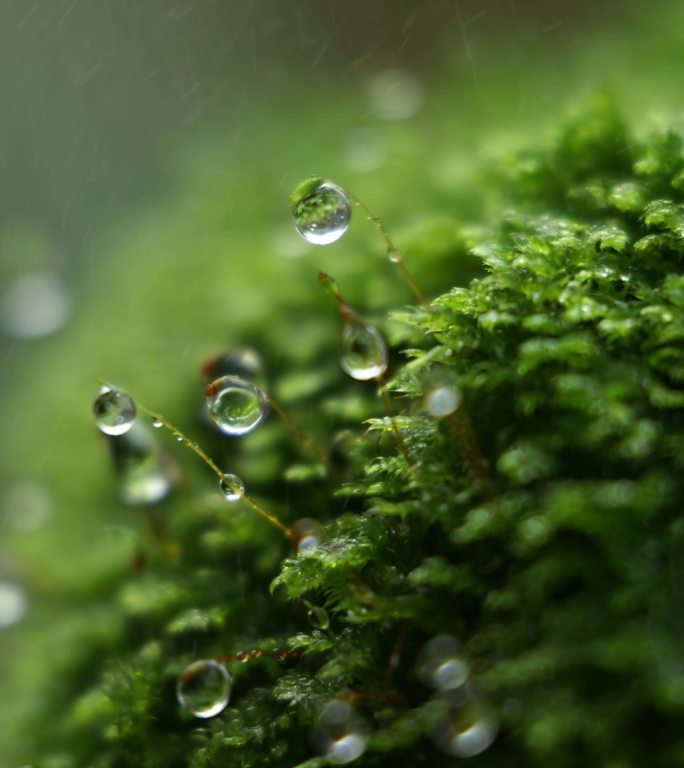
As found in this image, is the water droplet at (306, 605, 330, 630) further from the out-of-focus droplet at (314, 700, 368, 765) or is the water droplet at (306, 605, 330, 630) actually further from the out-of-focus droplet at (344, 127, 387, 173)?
the out-of-focus droplet at (344, 127, 387, 173)

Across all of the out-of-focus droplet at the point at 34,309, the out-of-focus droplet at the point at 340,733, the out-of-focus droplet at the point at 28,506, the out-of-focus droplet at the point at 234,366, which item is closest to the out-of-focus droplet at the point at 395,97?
the out-of-focus droplet at the point at 34,309

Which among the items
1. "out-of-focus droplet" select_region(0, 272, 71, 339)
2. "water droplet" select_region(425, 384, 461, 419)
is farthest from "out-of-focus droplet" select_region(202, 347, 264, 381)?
"out-of-focus droplet" select_region(0, 272, 71, 339)

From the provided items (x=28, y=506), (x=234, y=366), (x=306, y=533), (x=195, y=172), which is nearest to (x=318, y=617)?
(x=306, y=533)

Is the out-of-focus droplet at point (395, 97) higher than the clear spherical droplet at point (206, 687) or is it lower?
lower

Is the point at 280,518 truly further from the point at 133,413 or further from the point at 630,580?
the point at 630,580

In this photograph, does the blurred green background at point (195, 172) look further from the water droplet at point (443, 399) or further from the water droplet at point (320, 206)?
the water droplet at point (443, 399)

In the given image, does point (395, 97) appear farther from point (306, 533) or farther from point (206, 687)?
point (206, 687)
